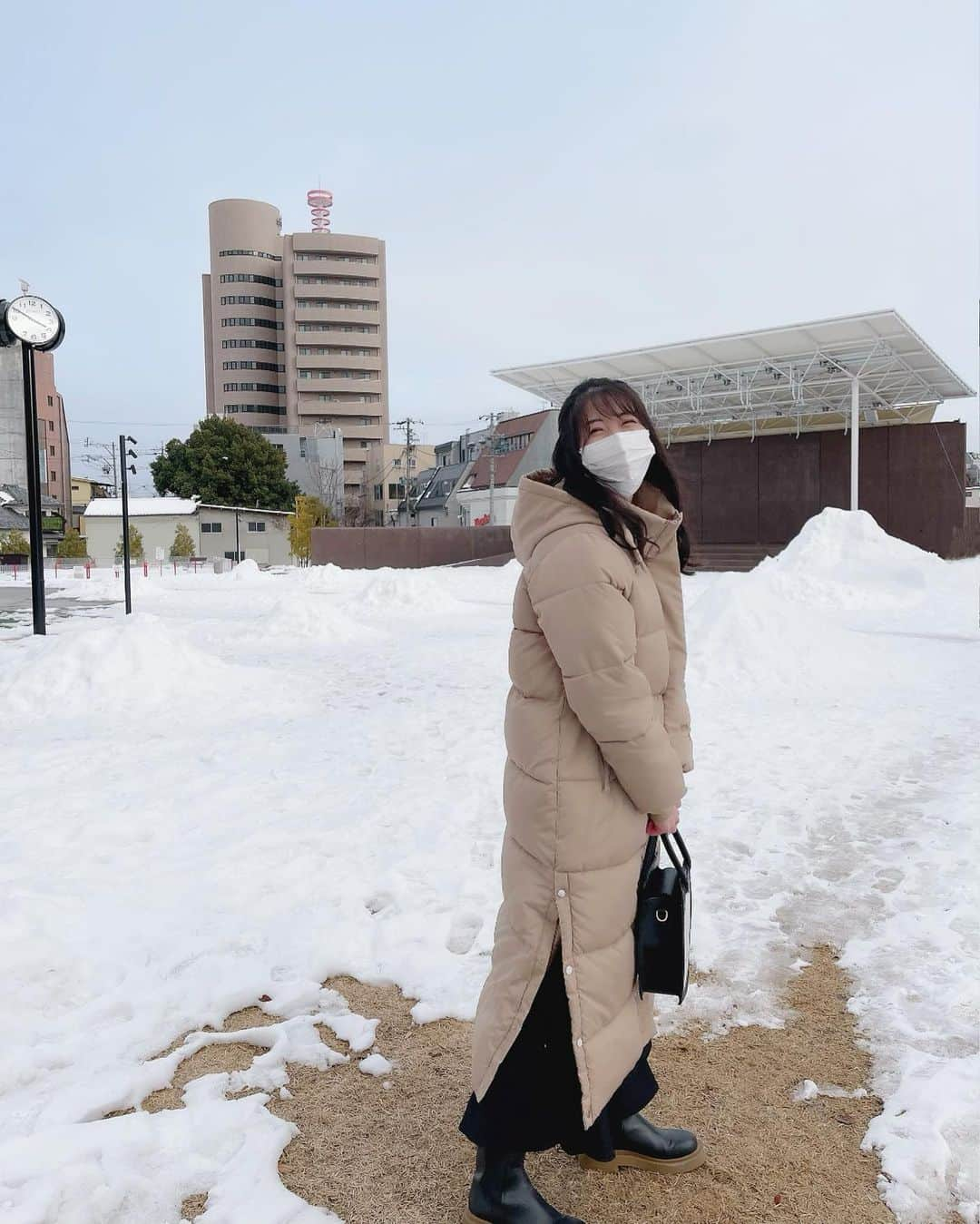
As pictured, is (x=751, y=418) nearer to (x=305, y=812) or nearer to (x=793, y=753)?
(x=793, y=753)

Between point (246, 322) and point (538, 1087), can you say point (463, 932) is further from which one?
point (246, 322)

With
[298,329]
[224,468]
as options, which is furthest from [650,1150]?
[298,329]

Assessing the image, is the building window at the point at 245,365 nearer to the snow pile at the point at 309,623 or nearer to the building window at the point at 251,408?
the building window at the point at 251,408

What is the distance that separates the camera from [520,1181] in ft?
6.61

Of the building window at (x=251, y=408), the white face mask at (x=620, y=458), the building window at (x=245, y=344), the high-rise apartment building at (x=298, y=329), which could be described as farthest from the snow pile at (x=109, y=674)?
the building window at (x=245, y=344)

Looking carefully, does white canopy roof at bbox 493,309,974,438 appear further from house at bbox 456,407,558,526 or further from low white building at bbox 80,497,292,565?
low white building at bbox 80,497,292,565

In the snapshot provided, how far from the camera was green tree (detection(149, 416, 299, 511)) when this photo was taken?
54.9 m

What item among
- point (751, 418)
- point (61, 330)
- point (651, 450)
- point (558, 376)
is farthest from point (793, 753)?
point (751, 418)

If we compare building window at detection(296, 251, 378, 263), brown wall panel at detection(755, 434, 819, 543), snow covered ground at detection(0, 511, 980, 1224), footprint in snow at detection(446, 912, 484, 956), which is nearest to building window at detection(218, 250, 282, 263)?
building window at detection(296, 251, 378, 263)

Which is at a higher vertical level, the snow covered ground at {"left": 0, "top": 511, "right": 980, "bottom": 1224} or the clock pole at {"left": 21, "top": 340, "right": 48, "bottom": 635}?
the clock pole at {"left": 21, "top": 340, "right": 48, "bottom": 635}

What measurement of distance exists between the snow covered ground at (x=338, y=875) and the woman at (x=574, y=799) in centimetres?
58

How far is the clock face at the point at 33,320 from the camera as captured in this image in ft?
34.0

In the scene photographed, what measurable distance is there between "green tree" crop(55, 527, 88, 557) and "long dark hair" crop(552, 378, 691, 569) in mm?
48363

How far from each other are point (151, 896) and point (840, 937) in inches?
114
